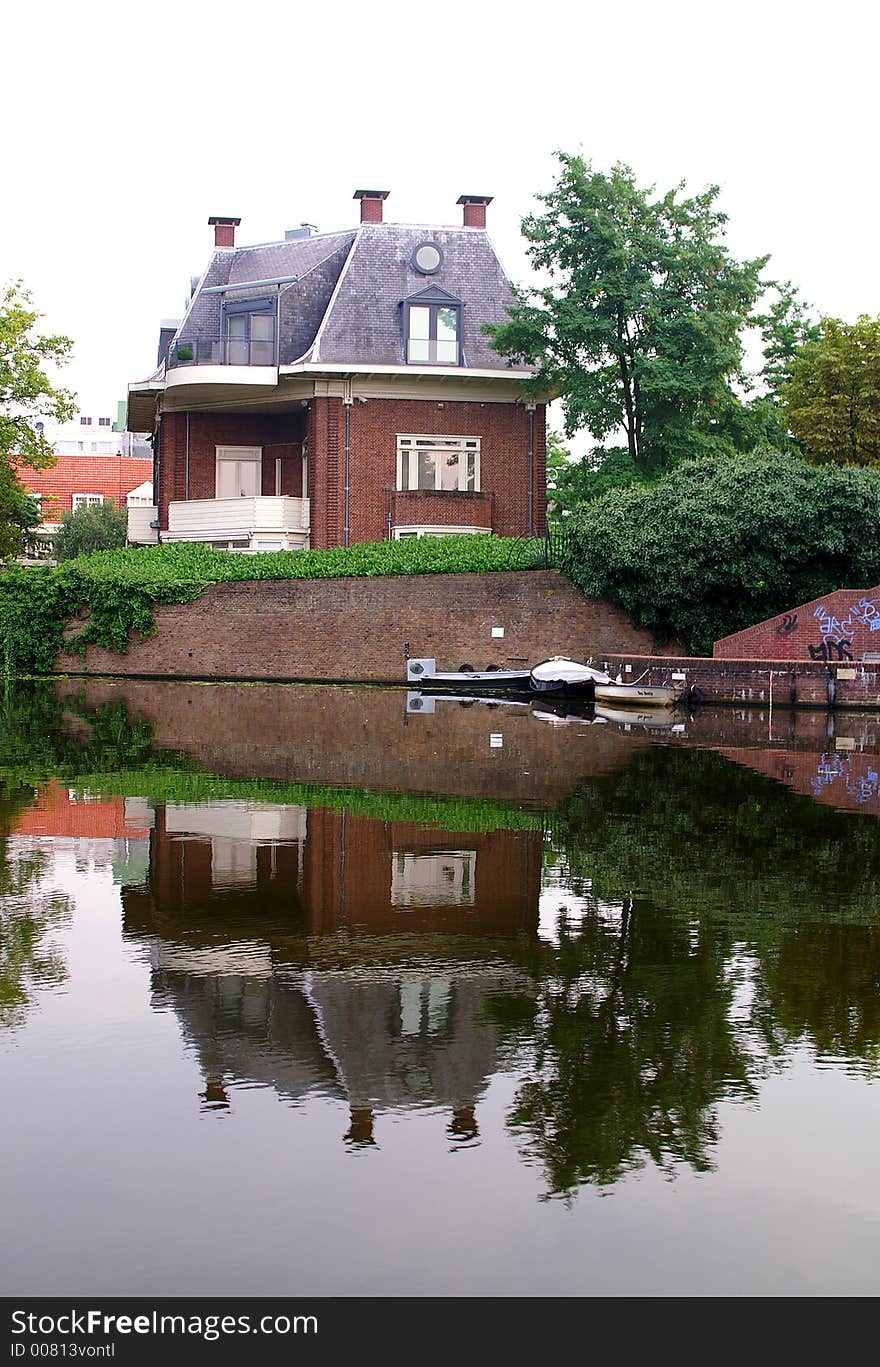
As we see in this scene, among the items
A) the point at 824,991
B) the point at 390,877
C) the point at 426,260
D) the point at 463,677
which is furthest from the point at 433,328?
the point at 824,991

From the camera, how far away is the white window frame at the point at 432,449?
1816 inches

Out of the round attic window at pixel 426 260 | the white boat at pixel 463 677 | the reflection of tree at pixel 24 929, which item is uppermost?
the round attic window at pixel 426 260

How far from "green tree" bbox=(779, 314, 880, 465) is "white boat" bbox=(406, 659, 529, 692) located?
1300 cm

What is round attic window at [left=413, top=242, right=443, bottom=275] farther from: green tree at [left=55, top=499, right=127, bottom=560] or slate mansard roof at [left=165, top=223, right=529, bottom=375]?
green tree at [left=55, top=499, right=127, bottom=560]

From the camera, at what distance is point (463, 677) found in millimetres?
37375

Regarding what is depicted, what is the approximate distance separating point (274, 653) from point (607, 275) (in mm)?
13270

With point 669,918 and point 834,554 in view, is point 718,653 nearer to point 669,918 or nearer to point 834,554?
point 834,554

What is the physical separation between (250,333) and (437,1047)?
1621 inches

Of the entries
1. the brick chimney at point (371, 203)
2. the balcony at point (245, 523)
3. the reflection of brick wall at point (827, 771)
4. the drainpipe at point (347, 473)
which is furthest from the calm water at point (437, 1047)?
the brick chimney at point (371, 203)

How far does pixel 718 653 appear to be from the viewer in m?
34.2

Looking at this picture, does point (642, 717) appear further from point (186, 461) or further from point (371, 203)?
point (371, 203)

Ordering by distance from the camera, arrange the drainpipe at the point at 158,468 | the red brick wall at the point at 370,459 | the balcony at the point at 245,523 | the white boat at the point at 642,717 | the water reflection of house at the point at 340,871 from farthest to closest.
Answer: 1. the drainpipe at the point at 158,468
2. the balcony at the point at 245,523
3. the red brick wall at the point at 370,459
4. the white boat at the point at 642,717
5. the water reflection of house at the point at 340,871

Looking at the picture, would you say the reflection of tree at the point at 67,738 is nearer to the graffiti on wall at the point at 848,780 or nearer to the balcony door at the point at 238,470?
the graffiti on wall at the point at 848,780

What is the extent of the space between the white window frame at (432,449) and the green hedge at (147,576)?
19.4 feet
